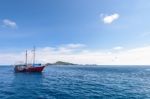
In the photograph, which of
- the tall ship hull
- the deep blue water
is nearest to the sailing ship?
the tall ship hull

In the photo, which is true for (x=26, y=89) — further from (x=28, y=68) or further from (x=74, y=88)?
(x=28, y=68)

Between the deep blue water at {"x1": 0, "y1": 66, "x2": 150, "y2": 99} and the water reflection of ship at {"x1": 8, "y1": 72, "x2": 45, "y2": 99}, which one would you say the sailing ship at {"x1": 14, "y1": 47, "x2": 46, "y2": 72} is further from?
the water reflection of ship at {"x1": 8, "y1": 72, "x2": 45, "y2": 99}

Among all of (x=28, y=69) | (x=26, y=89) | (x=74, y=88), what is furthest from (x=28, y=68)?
(x=74, y=88)

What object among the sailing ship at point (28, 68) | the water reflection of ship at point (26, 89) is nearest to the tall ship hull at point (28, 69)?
the sailing ship at point (28, 68)

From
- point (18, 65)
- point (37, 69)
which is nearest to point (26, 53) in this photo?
point (18, 65)

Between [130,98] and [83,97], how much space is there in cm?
784

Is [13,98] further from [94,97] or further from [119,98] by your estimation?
[119,98]

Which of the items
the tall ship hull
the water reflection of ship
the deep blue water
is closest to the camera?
the water reflection of ship

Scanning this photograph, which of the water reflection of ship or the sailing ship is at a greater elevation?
the sailing ship

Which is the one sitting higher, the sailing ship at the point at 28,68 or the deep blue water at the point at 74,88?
the sailing ship at the point at 28,68

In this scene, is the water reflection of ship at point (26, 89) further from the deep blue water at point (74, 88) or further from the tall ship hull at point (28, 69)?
the tall ship hull at point (28, 69)

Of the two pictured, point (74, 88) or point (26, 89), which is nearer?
point (26, 89)

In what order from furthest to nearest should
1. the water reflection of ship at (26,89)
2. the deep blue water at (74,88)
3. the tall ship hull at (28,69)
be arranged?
1. the tall ship hull at (28,69)
2. the deep blue water at (74,88)
3. the water reflection of ship at (26,89)

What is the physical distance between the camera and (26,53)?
9300 centimetres
